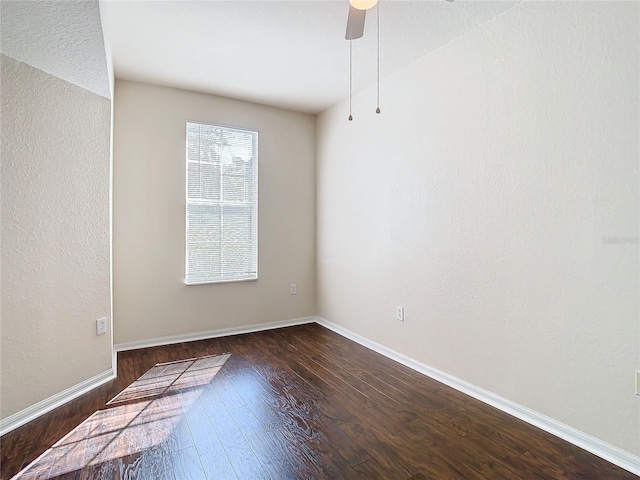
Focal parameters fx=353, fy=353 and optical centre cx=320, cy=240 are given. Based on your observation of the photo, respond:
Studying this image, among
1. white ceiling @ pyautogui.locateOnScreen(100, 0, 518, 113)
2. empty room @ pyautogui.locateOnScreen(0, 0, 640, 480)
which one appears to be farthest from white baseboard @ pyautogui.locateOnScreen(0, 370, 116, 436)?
white ceiling @ pyautogui.locateOnScreen(100, 0, 518, 113)

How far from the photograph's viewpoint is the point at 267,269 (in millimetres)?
4117

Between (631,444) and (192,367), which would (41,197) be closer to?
(192,367)

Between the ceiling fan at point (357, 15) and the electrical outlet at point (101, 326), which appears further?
the electrical outlet at point (101, 326)

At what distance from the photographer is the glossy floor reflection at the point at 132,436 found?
67.4 inches

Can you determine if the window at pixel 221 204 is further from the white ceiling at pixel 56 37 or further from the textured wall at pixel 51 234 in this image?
the white ceiling at pixel 56 37

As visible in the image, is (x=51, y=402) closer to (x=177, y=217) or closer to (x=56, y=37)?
(x=177, y=217)

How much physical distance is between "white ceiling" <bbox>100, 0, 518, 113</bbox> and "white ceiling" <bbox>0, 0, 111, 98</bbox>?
0.14 m

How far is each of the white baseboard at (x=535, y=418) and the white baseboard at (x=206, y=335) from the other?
137cm

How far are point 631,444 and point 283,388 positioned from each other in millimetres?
1993

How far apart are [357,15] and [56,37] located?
1.52 metres

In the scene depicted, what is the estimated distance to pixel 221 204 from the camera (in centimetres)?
383

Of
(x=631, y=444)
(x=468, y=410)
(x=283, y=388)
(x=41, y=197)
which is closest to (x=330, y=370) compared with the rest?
(x=283, y=388)

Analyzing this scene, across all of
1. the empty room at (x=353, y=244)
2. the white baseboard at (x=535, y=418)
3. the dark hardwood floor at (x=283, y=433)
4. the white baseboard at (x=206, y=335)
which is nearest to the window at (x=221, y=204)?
the empty room at (x=353, y=244)

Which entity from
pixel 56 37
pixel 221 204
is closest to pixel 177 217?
pixel 221 204
